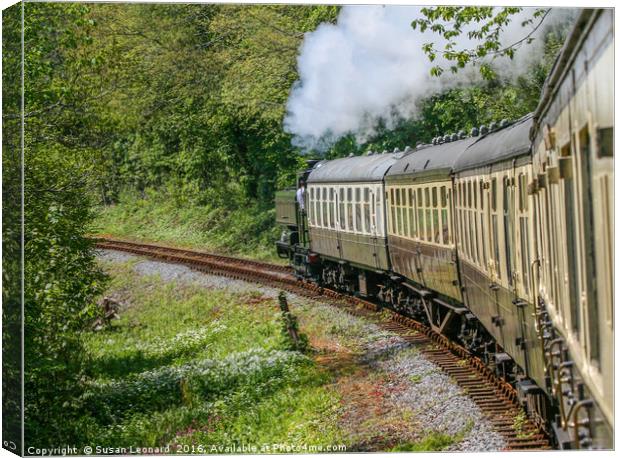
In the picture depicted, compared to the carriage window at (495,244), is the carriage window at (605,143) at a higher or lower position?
higher

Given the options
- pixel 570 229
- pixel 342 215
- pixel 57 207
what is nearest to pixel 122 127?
pixel 57 207

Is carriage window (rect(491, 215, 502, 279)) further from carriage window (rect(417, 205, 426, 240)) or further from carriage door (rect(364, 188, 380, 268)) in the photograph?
carriage door (rect(364, 188, 380, 268))

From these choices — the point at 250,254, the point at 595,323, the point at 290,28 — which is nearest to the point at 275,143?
the point at 250,254

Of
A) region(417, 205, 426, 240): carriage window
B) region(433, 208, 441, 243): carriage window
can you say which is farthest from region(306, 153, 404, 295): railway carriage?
region(433, 208, 441, 243): carriage window

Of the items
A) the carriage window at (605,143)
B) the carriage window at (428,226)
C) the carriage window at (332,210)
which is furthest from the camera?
the carriage window at (332,210)

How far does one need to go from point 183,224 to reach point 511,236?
22.7 feet

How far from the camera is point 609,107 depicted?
429 centimetres

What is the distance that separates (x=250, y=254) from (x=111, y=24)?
16.6 ft

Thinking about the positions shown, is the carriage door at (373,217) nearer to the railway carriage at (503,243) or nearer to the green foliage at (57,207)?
the railway carriage at (503,243)

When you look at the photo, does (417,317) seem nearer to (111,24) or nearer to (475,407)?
(475,407)

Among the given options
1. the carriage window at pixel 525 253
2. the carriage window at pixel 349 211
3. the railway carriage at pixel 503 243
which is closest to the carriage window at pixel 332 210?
the carriage window at pixel 349 211

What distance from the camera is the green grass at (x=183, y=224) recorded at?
1227 cm
